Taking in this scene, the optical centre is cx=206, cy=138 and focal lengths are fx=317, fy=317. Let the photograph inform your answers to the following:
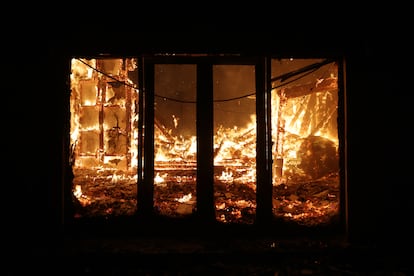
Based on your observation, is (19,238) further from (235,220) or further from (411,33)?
(411,33)

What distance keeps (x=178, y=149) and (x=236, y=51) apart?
21.8 ft

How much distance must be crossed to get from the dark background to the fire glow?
2898mm

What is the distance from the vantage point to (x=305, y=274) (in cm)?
460

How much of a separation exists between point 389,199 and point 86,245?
5114mm

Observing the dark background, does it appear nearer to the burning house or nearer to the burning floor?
the burning house

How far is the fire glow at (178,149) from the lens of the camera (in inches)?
361

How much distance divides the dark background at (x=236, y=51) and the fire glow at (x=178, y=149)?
114 inches

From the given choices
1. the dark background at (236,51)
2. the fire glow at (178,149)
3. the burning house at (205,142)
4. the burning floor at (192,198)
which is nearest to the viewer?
the dark background at (236,51)

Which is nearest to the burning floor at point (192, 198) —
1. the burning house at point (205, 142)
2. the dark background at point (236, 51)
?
the burning house at point (205, 142)

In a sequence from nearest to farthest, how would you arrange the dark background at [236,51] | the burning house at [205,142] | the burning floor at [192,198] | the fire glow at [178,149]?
the dark background at [236,51] → the burning house at [205,142] → the burning floor at [192,198] → the fire glow at [178,149]

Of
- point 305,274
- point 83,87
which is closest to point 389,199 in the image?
point 305,274

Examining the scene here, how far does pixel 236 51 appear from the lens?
5.46 meters

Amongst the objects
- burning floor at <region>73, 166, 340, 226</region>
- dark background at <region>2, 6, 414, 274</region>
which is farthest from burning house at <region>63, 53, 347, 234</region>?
dark background at <region>2, 6, 414, 274</region>

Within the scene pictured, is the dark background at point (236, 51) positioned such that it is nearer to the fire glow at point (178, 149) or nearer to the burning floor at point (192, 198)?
the burning floor at point (192, 198)
